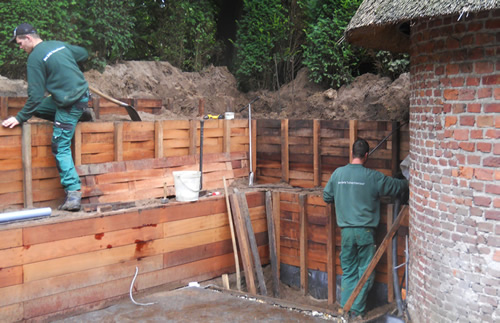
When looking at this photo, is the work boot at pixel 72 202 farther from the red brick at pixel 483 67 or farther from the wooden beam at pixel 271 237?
the red brick at pixel 483 67

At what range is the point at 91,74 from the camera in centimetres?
934

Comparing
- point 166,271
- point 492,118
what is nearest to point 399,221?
point 492,118

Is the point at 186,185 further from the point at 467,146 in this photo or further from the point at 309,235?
the point at 467,146

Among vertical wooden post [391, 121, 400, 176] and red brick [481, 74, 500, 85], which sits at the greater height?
red brick [481, 74, 500, 85]

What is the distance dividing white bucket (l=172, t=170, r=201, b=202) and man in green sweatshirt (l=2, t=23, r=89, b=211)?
4.19ft

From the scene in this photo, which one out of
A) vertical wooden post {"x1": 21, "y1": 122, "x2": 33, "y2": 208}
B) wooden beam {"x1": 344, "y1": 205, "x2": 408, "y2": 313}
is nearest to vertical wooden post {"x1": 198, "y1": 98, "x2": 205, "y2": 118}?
vertical wooden post {"x1": 21, "y1": 122, "x2": 33, "y2": 208}

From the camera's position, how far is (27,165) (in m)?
6.39

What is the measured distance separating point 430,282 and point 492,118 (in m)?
1.74

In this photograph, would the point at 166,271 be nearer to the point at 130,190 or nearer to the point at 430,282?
the point at 130,190

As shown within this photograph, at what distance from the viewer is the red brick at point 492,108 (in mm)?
4754

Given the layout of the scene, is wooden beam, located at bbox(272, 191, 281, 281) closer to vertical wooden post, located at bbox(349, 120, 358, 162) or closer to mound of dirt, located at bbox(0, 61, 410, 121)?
vertical wooden post, located at bbox(349, 120, 358, 162)

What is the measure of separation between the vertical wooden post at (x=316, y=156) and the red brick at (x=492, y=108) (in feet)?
11.2

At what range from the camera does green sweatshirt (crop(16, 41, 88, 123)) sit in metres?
6.30

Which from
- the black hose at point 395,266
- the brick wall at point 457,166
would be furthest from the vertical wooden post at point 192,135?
the brick wall at point 457,166
